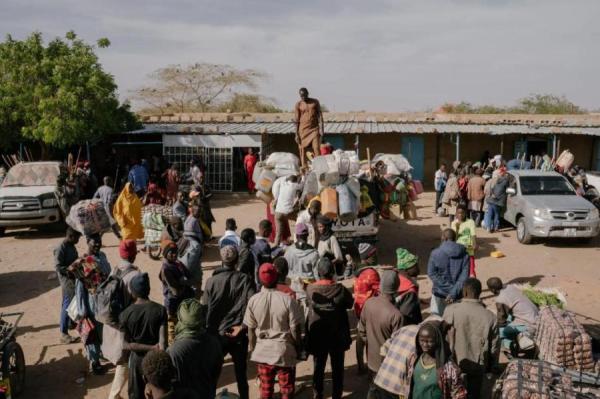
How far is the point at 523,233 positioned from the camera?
515 inches

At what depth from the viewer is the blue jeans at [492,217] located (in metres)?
14.3

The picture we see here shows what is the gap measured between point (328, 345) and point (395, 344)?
112 cm

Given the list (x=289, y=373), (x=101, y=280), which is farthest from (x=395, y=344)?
(x=101, y=280)

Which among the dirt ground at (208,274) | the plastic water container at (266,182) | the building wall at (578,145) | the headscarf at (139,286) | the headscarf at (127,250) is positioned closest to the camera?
the headscarf at (139,286)

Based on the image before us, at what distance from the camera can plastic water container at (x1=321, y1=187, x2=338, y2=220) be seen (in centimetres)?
898

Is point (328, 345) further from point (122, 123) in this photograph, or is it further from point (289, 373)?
point (122, 123)

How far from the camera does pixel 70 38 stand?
1842 centimetres

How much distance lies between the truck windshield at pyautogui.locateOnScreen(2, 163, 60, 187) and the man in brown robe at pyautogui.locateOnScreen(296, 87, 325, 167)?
7.65m

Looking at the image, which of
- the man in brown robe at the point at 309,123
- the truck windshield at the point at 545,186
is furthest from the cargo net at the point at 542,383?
the truck windshield at the point at 545,186

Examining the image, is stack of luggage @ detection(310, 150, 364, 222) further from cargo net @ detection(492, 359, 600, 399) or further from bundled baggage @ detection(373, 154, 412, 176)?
cargo net @ detection(492, 359, 600, 399)

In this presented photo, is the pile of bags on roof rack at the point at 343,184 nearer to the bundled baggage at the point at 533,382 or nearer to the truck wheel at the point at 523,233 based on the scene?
the truck wheel at the point at 523,233

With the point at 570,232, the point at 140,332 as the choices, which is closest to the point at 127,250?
the point at 140,332

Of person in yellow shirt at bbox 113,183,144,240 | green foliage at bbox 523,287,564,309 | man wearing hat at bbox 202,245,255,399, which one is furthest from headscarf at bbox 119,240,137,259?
person in yellow shirt at bbox 113,183,144,240

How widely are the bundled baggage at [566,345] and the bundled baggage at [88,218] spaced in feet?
23.6
